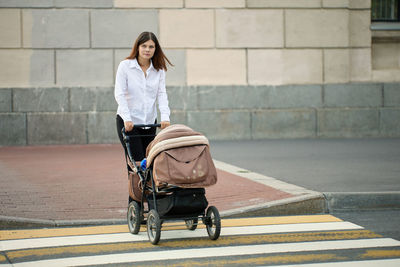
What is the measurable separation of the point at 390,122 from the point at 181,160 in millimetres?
10291

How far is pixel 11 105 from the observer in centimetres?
1409

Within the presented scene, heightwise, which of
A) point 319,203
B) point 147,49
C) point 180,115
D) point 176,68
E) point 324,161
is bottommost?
Answer: point 319,203

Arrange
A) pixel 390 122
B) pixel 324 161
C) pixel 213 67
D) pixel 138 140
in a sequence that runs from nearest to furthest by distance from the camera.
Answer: pixel 138 140
pixel 324 161
pixel 213 67
pixel 390 122

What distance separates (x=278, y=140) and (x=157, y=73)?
8173mm

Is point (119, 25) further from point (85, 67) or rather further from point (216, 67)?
point (216, 67)

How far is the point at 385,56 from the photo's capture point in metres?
15.5

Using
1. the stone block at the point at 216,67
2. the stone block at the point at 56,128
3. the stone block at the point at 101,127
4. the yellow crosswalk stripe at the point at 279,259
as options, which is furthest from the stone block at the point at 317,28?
the yellow crosswalk stripe at the point at 279,259

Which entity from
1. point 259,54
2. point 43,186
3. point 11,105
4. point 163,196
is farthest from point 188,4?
point 163,196

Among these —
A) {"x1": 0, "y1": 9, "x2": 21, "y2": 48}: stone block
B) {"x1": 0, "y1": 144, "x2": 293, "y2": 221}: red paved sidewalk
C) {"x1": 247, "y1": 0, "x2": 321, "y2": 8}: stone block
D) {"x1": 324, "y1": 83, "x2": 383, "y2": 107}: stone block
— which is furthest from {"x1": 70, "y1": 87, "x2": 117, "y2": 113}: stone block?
{"x1": 324, "y1": 83, "x2": 383, "y2": 107}: stone block

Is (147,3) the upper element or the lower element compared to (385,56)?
upper

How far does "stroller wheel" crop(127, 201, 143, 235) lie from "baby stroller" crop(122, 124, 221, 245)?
21cm

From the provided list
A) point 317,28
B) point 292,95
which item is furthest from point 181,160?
point 317,28

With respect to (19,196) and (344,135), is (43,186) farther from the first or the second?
(344,135)

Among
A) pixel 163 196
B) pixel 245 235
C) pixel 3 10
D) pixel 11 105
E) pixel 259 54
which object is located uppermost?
pixel 3 10
